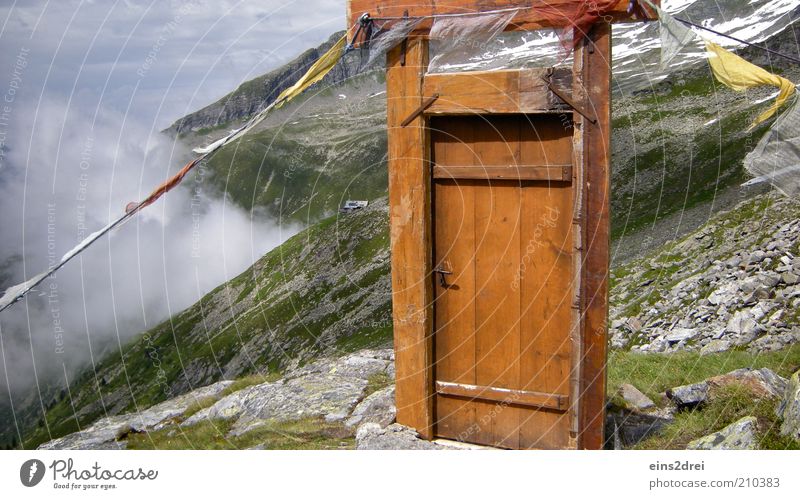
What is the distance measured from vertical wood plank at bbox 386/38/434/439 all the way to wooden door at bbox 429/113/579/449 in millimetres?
171

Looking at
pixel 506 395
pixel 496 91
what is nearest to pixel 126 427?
pixel 506 395

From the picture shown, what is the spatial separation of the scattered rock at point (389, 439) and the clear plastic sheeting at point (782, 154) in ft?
14.4

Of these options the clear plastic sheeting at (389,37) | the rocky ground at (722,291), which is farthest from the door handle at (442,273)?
the rocky ground at (722,291)

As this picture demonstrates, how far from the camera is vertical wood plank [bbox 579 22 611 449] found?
6742mm

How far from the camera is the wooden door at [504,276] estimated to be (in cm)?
732

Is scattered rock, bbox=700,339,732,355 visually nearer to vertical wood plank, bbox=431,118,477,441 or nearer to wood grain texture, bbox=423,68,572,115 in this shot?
vertical wood plank, bbox=431,118,477,441

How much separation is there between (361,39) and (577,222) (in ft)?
9.72

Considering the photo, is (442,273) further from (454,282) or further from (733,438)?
(733,438)

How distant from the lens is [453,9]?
24.2 ft

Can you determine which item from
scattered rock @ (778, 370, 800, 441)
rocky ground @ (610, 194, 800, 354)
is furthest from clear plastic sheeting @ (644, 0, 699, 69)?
rocky ground @ (610, 194, 800, 354)

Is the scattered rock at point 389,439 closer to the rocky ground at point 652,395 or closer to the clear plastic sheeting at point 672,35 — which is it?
the rocky ground at point 652,395

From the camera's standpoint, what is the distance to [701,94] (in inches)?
3467

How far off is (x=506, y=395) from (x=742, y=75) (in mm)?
3903

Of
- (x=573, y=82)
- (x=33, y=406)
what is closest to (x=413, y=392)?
(x=573, y=82)
